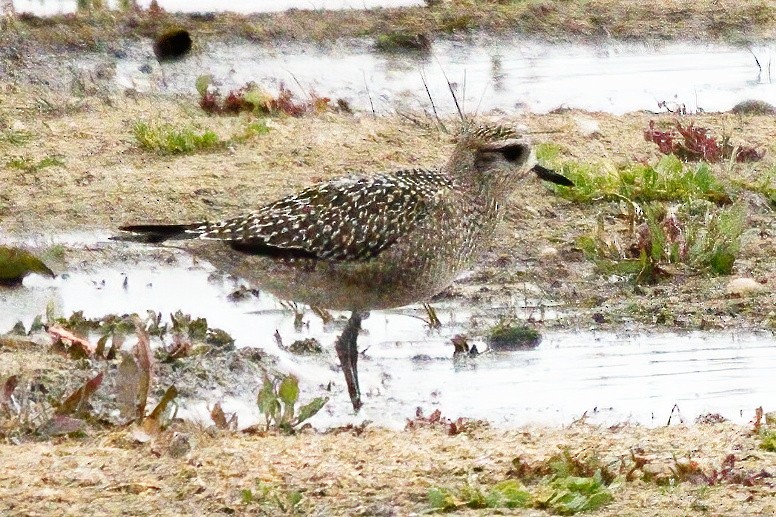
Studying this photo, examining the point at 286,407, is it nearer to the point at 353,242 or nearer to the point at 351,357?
the point at 351,357

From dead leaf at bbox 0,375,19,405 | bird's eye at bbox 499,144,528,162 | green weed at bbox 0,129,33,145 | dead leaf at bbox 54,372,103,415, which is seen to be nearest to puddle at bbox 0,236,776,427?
dead leaf at bbox 54,372,103,415

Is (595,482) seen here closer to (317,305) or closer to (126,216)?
(317,305)

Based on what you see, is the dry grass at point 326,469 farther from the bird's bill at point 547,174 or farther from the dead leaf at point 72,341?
the bird's bill at point 547,174

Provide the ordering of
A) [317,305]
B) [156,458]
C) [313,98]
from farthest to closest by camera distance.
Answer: [313,98] < [317,305] < [156,458]

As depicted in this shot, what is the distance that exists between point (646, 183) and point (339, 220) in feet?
11.7

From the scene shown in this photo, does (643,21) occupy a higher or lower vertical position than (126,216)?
higher

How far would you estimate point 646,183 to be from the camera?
10711mm

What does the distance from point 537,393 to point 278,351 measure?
4.67 feet

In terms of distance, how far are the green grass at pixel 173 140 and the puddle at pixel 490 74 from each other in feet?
7.22

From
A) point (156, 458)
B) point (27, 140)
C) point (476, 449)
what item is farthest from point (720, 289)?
point (27, 140)

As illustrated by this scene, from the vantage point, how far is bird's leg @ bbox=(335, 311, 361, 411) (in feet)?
24.7

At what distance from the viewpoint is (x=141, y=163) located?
37.4ft

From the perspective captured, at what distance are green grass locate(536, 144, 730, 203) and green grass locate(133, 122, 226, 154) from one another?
96.5 inches

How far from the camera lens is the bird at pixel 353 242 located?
7.70 metres
